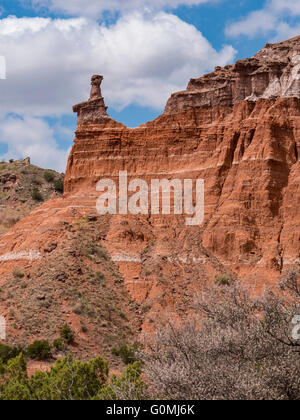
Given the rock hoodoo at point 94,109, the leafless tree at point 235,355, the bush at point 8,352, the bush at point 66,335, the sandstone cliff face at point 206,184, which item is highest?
the rock hoodoo at point 94,109

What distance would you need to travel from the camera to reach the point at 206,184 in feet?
181

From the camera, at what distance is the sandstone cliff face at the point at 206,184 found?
49.8 m

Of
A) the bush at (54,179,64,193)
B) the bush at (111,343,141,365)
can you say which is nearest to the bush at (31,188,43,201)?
the bush at (54,179,64,193)

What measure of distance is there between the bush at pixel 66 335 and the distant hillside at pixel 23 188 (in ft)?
114

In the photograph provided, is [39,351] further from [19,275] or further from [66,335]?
[19,275]

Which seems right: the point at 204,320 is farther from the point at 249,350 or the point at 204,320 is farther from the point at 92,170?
the point at 92,170

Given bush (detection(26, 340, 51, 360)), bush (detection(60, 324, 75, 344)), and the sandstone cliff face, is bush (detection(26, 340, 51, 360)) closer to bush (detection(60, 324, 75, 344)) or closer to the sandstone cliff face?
bush (detection(60, 324, 75, 344))

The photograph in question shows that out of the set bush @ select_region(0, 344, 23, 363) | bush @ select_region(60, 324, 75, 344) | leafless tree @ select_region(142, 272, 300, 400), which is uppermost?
leafless tree @ select_region(142, 272, 300, 400)

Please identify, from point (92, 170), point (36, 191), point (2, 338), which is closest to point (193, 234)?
point (92, 170)

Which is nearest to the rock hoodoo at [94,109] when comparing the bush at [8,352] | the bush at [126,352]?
the bush at [126,352]

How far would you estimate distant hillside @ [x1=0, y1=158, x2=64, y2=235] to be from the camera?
81750 millimetres

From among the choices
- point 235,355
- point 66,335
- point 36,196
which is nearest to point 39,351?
point 66,335

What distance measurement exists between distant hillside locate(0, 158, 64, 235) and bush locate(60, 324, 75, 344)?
34.8 metres

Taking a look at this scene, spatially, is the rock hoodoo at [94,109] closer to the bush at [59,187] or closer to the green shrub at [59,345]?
the green shrub at [59,345]
